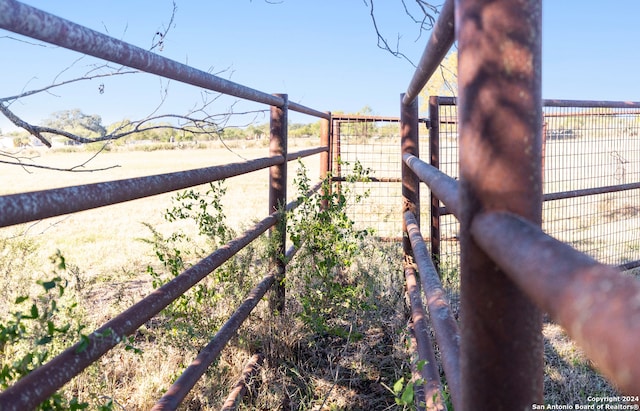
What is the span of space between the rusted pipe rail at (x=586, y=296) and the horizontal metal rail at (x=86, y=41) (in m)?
0.97

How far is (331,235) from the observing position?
3660 mm

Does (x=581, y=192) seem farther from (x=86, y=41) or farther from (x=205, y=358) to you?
(x=86, y=41)

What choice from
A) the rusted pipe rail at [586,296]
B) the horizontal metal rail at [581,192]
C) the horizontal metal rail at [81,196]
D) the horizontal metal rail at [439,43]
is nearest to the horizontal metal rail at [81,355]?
the horizontal metal rail at [81,196]

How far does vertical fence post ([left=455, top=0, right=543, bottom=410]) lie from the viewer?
67 centimetres

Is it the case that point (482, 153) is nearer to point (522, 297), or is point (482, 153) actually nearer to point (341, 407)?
point (522, 297)

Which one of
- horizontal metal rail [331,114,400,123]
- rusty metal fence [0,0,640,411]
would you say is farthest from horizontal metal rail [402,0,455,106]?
horizontal metal rail [331,114,400,123]

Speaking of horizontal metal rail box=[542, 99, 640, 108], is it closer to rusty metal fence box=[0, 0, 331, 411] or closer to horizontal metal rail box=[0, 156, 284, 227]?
rusty metal fence box=[0, 0, 331, 411]

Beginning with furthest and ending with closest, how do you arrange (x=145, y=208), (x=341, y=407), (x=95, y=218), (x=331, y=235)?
(x=145, y=208) → (x=95, y=218) → (x=331, y=235) → (x=341, y=407)

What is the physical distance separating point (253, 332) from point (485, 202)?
2.64m

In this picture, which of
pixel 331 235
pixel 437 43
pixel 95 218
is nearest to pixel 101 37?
pixel 437 43

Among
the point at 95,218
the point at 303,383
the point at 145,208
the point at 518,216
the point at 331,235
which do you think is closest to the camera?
the point at 518,216

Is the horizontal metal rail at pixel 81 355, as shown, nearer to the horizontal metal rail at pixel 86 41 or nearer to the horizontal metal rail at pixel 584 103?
the horizontal metal rail at pixel 86 41

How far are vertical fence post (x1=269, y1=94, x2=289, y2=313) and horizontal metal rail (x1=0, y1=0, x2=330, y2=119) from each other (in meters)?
1.18

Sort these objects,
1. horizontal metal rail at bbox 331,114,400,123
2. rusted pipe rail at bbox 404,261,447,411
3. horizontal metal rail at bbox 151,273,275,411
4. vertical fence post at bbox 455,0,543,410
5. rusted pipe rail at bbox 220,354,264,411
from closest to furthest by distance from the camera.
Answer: vertical fence post at bbox 455,0,543,410 → rusted pipe rail at bbox 404,261,447,411 → horizontal metal rail at bbox 151,273,275,411 → rusted pipe rail at bbox 220,354,264,411 → horizontal metal rail at bbox 331,114,400,123
